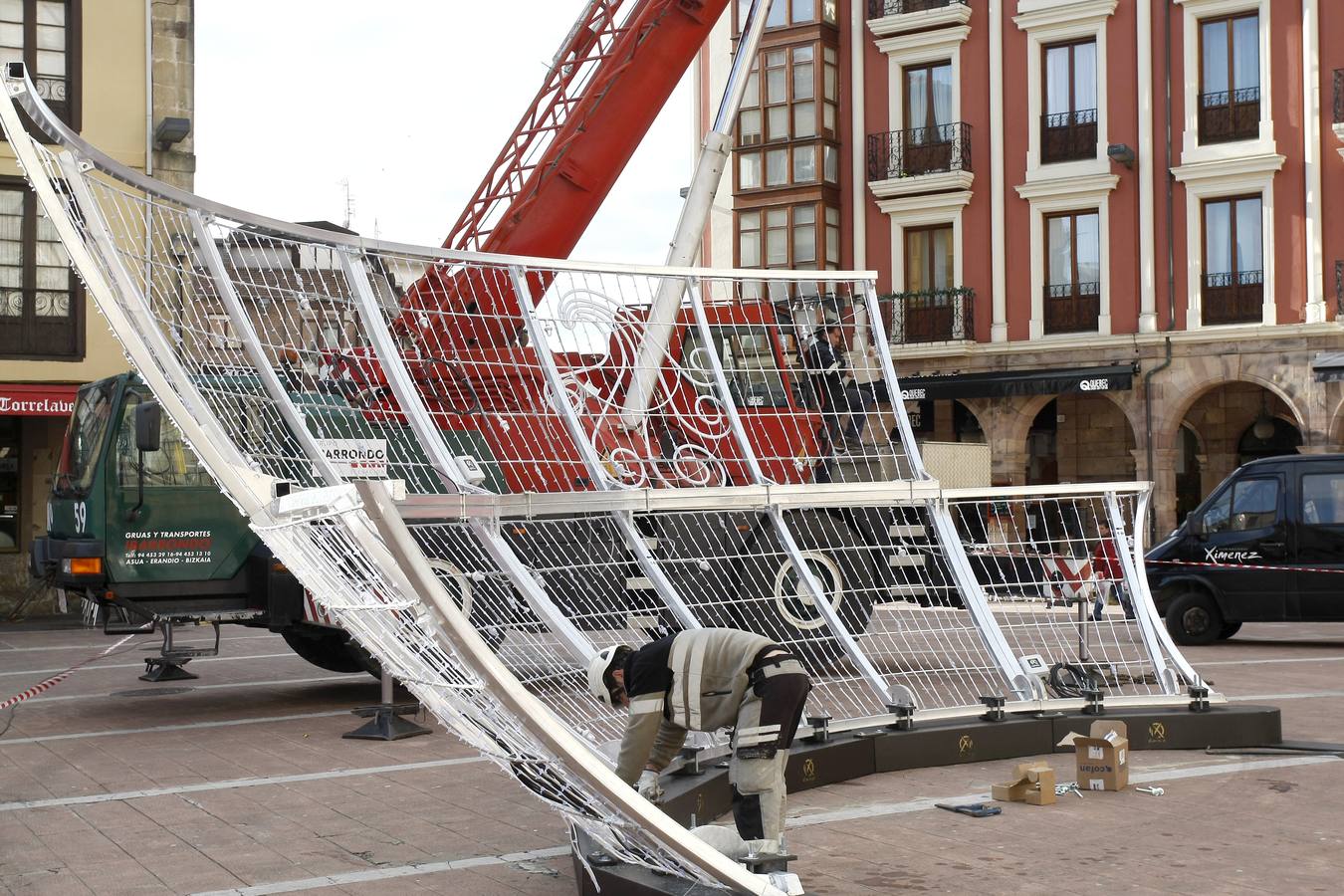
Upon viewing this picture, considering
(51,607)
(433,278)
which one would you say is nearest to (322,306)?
(433,278)

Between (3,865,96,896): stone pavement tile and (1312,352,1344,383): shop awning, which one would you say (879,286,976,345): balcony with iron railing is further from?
(3,865,96,896): stone pavement tile

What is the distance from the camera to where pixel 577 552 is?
8086mm

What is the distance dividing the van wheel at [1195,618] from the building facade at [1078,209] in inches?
477

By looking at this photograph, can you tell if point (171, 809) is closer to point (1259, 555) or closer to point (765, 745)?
point (765, 745)

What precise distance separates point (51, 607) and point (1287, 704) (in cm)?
1748

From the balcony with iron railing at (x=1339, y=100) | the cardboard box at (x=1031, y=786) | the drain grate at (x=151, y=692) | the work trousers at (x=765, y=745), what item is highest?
the balcony with iron railing at (x=1339, y=100)

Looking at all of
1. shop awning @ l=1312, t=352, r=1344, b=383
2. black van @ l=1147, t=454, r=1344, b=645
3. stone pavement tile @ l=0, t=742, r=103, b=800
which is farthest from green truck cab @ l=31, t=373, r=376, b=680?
shop awning @ l=1312, t=352, r=1344, b=383

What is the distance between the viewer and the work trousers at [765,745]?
20.3 ft

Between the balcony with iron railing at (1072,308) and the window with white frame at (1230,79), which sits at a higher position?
the window with white frame at (1230,79)

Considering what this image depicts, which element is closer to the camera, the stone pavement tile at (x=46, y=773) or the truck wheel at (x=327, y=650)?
the stone pavement tile at (x=46, y=773)

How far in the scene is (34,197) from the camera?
21859 millimetres

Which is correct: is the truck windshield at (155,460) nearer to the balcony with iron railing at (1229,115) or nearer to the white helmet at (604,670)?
the white helmet at (604,670)

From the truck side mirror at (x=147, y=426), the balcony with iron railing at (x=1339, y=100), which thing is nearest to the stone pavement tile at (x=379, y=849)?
the truck side mirror at (x=147, y=426)

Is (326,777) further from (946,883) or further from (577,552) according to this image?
(946,883)
